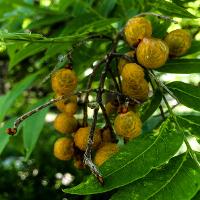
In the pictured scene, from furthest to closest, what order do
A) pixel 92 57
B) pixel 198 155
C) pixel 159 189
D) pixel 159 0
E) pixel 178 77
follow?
pixel 178 77 < pixel 92 57 < pixel 159 0 < pixel 198 155 < pixel 159 189

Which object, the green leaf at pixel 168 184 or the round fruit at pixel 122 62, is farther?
the round fruit at pixel 122 62

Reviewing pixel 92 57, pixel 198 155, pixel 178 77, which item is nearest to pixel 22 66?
pixel 178 77

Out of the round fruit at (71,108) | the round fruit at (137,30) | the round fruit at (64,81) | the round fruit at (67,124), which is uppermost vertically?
the round fruit at (137,30)

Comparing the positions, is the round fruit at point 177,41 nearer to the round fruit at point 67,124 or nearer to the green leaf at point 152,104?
the green leaf at point 152,104

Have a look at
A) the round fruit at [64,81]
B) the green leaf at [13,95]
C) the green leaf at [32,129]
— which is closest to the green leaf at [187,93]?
the round fruit at [64,81]

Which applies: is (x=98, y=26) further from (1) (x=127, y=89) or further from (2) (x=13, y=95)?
(2) (x=13, y=95)

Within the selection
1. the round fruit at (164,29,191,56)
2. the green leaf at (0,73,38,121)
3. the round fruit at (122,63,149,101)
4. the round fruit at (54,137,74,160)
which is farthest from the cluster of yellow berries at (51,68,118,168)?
the green leaf at (0,73,38,121)

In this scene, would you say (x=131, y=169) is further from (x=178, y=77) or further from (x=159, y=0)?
(x=178, y=77)
